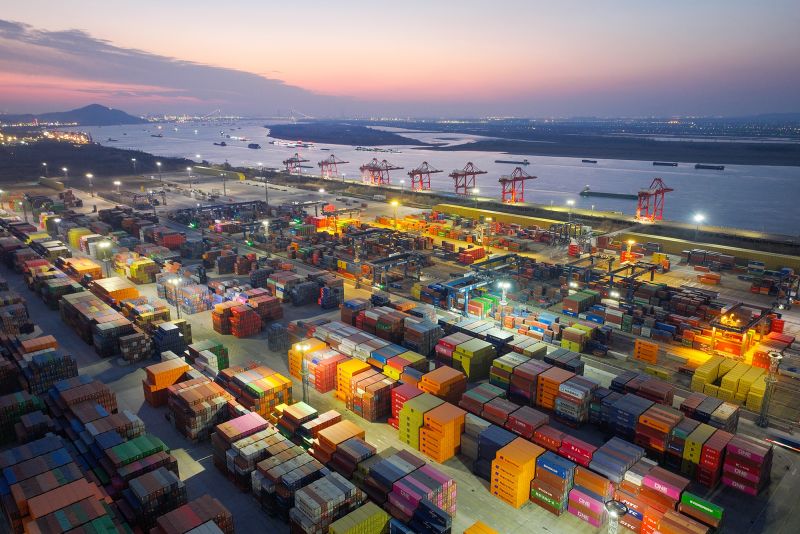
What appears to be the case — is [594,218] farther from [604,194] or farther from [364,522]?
[364,522]

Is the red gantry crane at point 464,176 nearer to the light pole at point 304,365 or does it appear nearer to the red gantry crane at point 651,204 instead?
the red gantry crane at point 651,204

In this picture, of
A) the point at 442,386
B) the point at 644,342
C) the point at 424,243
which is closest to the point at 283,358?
the point at 442,386

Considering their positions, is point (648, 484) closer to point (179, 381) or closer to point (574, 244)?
point (179, 381)

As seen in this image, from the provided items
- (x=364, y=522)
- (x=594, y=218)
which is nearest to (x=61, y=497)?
(x=364, y=522)

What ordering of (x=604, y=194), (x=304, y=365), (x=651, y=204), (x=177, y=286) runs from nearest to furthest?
(x=304, y=365) < (x=177, y=286) < (x=651, y=204) < (x=604, y=194)

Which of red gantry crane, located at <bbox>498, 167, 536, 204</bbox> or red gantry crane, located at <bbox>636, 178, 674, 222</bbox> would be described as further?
red gantry crane, located at <bbox>498, 167, 536, 204</bbox>

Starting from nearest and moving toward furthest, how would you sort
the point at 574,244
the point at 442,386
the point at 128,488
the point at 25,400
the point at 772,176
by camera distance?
1. the point at 128,488
2. the point at 25,400
3. the point at 442,386
4. the point at 574,244
5. the point at 772,176

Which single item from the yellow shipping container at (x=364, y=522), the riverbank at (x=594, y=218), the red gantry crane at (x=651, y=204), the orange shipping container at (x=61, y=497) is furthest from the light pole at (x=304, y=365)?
the red gantry crane at (x=651, y=204)

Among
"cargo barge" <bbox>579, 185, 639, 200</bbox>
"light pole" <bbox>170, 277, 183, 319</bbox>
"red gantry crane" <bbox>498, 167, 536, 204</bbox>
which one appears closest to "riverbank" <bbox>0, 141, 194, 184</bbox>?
"red gantry crane" <bbox>498, 167, 536, 204</bbox>

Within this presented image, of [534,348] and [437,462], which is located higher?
[534,348]

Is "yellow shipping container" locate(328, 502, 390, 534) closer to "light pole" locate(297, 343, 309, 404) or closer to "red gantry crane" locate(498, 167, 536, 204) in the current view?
"light pole" locate(297, 343, 309, 404)

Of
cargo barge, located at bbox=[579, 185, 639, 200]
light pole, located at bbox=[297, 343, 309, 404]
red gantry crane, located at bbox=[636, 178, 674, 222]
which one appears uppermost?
red gantry crane, located at bbox=[636, 178, 674, 222]
